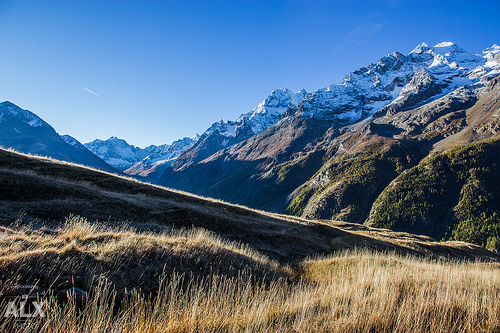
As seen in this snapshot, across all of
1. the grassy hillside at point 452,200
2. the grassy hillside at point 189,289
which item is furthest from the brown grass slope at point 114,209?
the grassy hillside at point 452,200

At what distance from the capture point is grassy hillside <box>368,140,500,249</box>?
162025mm

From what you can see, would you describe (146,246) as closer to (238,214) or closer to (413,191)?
(238,214)

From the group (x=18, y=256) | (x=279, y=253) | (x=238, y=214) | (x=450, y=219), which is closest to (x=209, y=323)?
(x=18, y=256)

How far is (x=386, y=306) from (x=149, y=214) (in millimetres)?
18490

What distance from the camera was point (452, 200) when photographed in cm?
18275

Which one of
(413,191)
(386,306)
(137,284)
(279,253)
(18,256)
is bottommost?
(279,253)

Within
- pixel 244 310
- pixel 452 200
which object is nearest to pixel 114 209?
pixel 244 310

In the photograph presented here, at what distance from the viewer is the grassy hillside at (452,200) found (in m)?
162

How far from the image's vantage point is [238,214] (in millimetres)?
30750

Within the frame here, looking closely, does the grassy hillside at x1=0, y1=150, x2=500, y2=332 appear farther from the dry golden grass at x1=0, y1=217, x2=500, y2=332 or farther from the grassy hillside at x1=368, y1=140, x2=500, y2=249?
the grassy hillside at x1=368, y1=140, x2=500, y2=249

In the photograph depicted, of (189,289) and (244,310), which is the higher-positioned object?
(244,310)

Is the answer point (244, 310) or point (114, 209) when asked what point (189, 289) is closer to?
point (244, 310)

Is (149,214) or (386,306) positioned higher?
(386,306)

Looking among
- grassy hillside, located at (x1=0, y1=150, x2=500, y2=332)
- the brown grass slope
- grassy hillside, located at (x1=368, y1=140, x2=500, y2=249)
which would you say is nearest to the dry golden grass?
grassy hillside, located at (x1=0, y1=150, x2=500, y2=332)
